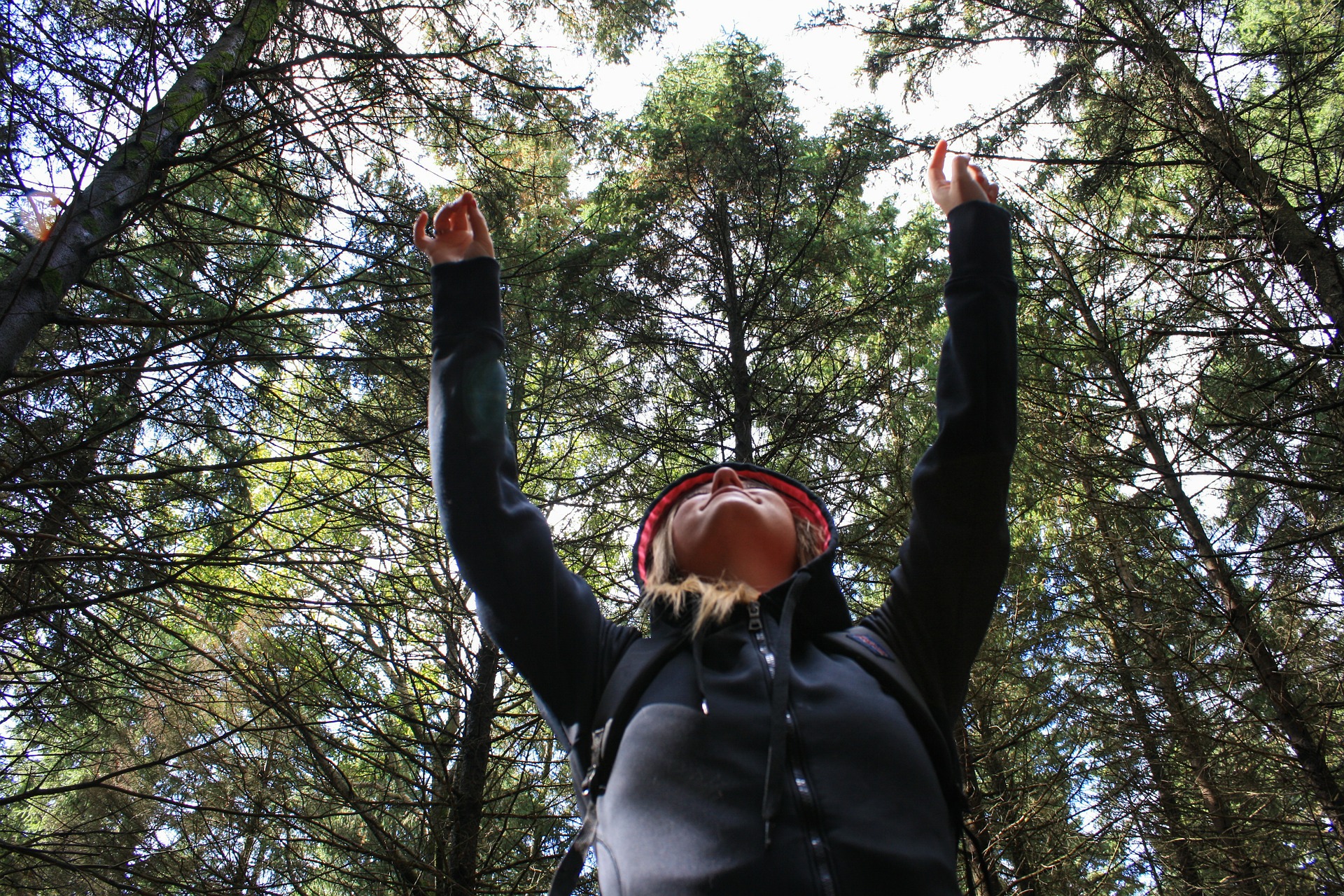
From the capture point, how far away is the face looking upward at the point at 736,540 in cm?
202

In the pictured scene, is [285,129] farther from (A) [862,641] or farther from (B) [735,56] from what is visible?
(B) [735,56]

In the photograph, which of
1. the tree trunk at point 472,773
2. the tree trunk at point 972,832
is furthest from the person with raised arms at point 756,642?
the tree trunk at point 472,773

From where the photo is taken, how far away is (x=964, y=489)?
1764mm

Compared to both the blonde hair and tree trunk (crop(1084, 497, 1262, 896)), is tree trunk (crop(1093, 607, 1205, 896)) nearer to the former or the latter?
A: tree trunk (crop(1084, 497, 1262, 896))

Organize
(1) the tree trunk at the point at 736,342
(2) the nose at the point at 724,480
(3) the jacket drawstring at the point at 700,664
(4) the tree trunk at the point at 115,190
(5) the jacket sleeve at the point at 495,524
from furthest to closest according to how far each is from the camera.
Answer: (1) the tree trunk at the point at 736,342 < (4) the tree trunk at the point at 115,190 < (2) the nose at the point at 724,480 < (5) the jacket sleeve at the point at 495,524 < (3) the jacket drawstring at the point at 700,664

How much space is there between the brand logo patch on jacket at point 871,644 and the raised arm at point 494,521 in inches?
23.3

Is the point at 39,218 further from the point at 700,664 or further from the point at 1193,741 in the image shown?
the point at 1193,741

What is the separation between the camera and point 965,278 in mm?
1872

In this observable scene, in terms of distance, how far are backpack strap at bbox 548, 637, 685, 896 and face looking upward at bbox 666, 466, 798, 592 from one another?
0.28m

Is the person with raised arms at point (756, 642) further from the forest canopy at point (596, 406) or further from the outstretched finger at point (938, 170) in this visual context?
the forest canopy at point (596, 406)

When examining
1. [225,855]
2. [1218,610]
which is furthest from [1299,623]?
[225,855]

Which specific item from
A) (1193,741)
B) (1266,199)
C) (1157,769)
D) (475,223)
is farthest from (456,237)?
(1157,769)

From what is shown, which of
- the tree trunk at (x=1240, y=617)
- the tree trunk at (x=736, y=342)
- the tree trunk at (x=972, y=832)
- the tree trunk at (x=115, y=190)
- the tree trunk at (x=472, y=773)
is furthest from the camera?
the tree trunk at (x=736, y=342)

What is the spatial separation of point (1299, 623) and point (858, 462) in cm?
344
